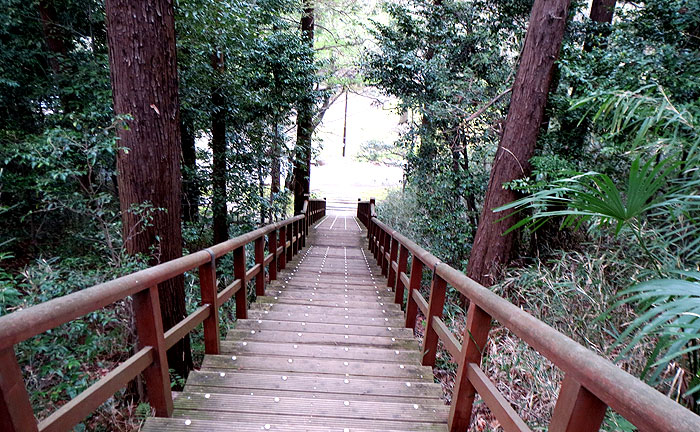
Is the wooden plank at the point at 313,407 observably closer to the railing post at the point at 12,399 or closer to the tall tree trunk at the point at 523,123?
the railing post at the point at 12,399

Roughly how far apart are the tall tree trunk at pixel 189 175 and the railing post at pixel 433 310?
5611 millimetres

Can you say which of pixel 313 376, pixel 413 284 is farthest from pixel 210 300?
pixel 413 284

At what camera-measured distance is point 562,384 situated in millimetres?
1041

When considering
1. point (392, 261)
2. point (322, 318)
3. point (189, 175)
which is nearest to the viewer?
point (322, 318)

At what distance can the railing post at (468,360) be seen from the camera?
167 cm

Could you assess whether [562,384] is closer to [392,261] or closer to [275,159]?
[392,261]

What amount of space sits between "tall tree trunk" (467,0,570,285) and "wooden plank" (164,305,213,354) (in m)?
3.42

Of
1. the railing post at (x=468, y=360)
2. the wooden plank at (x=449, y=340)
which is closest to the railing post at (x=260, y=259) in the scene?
the wooden plank at (x=449, y=340)

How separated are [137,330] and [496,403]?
1.85 metres

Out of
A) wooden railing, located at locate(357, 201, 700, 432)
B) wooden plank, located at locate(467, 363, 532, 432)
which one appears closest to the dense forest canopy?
wooden railing, located at locate(357, 201, 700, 432)

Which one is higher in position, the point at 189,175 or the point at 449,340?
the point at 189,175

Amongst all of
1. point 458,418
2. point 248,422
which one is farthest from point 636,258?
point 248,422

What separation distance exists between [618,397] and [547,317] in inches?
109

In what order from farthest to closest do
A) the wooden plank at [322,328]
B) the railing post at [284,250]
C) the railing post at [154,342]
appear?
the railing post at [284,250]
the wooden plank at [322,328]
the railing post at [154,342]
